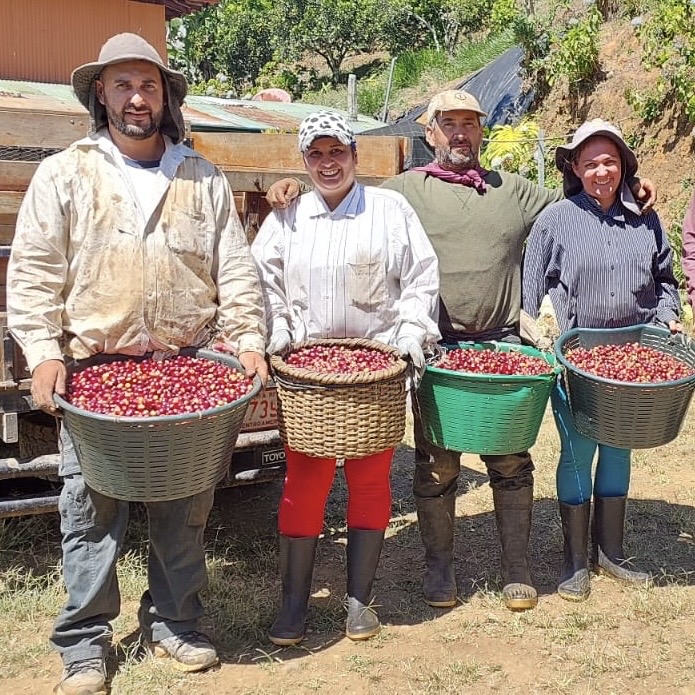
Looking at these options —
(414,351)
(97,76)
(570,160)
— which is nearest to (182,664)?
(414,351)

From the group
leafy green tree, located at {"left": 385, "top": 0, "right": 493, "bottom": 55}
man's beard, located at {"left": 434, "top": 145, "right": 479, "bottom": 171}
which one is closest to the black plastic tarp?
man's beard, located at {"left": 434, "top": 145, "right": 479, "bottom": 171}

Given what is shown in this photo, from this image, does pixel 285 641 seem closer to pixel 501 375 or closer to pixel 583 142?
pixel 501 375

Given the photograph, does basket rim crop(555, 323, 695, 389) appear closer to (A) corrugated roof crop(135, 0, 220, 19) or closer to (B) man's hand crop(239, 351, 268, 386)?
(B) man's hand crop(239, 351, 268, 386)

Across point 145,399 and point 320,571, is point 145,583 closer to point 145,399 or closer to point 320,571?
point 320,571

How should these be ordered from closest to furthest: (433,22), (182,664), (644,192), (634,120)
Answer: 1. (182,664)
2. (644,192)
3. (634,120)
4. (433,22)

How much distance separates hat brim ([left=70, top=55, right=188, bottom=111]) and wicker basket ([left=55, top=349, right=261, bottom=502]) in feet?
3.64

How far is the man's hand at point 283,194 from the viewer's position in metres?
3.62

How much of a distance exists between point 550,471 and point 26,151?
354 cm

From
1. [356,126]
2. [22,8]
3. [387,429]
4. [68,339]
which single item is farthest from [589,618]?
[22,8]

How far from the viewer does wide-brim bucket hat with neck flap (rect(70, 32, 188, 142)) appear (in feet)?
10.2

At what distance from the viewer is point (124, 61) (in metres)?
3.15

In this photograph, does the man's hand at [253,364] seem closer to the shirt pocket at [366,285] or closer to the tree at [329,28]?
the shirt pocket at [366,285]

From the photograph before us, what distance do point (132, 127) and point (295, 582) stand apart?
183cm

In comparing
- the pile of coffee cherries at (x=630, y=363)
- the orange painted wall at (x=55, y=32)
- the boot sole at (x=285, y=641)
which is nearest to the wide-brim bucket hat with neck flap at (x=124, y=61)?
the pile of coffee cherries at (x=630, y=363)
